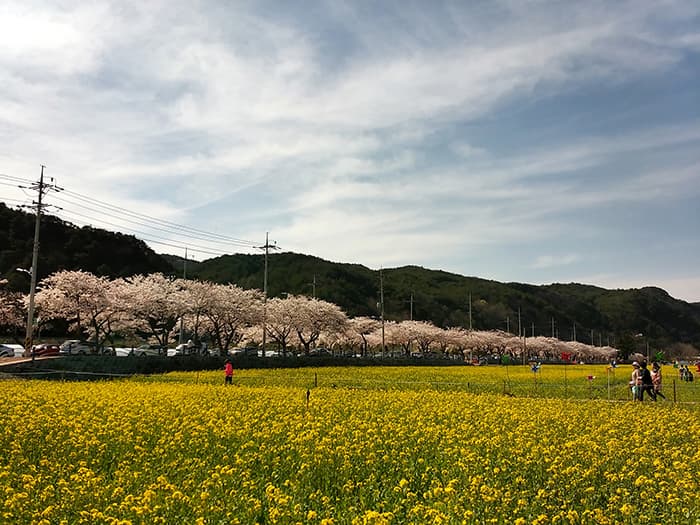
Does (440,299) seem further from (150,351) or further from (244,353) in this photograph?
(150,351)

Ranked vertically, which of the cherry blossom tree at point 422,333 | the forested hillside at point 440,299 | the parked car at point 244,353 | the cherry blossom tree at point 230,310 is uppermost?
the forested hillside at point 440,299

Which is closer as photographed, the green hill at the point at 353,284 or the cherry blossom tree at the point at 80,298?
the cherry blossom tree at the point at 80,298

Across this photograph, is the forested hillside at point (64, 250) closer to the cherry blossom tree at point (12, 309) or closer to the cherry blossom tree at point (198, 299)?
the cherry blossom tree at point (12, 309)

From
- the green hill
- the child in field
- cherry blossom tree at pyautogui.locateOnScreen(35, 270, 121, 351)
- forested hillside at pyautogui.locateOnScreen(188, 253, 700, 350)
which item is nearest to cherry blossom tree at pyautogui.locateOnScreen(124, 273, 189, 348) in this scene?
cherry blossom tree at pyautogui.locateOnScreen(35, 270, 121, 351)

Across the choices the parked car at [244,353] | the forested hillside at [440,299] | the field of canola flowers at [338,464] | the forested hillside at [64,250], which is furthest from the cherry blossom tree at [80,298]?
the forested hillside at [440,299]

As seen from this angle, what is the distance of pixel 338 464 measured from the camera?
9.35 m

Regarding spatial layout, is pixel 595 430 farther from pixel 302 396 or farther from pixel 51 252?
pixel 51 252

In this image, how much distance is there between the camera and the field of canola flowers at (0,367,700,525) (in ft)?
21.9

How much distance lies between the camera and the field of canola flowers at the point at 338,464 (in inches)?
262

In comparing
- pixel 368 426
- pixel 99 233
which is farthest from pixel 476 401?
pixel 99 233

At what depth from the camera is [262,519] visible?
686 cm

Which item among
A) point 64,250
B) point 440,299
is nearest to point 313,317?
point 64,250

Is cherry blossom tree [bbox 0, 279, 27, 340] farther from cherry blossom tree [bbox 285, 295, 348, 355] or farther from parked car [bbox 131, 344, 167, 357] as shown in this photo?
cherry blossom tree [bbox 285, 295, 348, 355]

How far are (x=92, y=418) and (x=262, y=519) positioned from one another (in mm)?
7879
